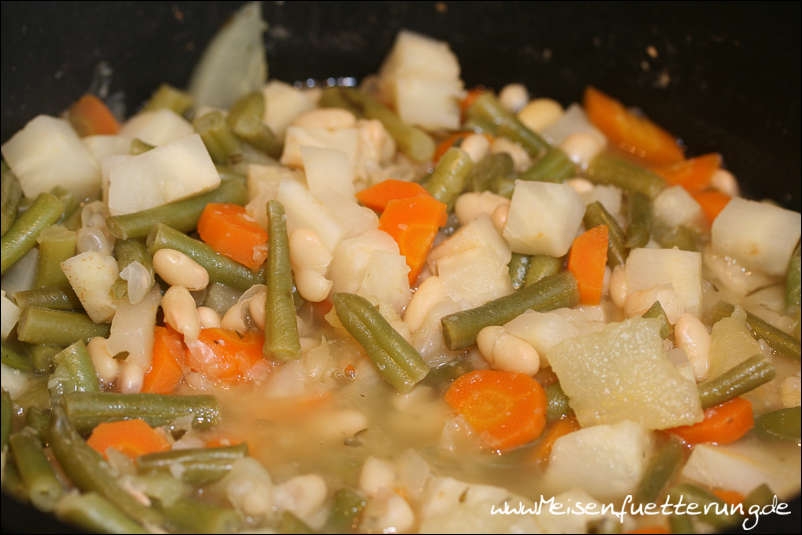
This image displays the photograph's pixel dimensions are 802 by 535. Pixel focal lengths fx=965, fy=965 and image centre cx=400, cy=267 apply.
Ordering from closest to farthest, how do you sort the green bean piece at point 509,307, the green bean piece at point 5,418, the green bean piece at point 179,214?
the green bean piece at point 5,418, the green bean piece at point 509,307, the green bean piece at point 179,214

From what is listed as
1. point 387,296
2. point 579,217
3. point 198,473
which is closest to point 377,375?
point 387,296

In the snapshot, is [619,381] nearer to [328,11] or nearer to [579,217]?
[579,217]

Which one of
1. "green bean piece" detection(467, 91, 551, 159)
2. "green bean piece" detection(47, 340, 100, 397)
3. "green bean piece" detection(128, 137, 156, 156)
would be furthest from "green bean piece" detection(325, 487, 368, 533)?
"green bean piece" detection(467, 91, 551, 159)

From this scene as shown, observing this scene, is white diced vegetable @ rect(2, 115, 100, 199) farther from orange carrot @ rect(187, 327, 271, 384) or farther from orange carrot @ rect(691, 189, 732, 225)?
orange carrot @ rect(691, 189, 732, 225)

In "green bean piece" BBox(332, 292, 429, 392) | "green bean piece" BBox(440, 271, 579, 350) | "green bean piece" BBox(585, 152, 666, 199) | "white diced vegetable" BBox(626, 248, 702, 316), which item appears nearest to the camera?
"green bean piece" BBox(332, 292, 429, 392)

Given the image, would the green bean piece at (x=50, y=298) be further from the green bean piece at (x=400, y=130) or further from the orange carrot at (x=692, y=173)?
the orange carrot at (x=692, y=173)

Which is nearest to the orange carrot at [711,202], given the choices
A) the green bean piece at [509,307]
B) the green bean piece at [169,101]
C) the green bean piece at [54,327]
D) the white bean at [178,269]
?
the green bean piece at [509,307]
